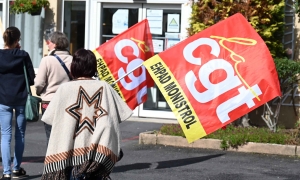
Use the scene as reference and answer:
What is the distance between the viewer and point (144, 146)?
1072 centimetres

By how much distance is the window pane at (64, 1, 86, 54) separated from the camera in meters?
14.8

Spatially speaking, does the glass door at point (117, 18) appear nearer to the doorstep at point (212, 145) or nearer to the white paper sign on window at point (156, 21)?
the white paper sign on window at point (156, 21)

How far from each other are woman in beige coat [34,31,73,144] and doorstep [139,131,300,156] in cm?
330

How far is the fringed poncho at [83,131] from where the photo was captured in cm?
502

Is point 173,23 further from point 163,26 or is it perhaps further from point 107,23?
point 107,23

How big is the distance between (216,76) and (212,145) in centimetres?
260

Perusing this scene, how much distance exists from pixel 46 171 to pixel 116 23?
9.53 metres

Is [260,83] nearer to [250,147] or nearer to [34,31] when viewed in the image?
[250,147]

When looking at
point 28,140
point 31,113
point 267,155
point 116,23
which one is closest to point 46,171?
point 31,113

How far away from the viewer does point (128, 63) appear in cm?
960

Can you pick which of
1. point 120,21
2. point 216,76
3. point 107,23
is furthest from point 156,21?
point 216,76

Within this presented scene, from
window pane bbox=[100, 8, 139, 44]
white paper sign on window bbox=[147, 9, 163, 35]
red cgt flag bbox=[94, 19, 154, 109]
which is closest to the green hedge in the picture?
white paper sign on window bbox=[147, 9, 163, 35]

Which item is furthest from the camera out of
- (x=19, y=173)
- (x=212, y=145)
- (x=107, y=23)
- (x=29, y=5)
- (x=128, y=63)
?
(x=107, y=23)

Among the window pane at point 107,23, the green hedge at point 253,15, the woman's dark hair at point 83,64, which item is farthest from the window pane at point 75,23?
the woman's dark hair at point 83,64
